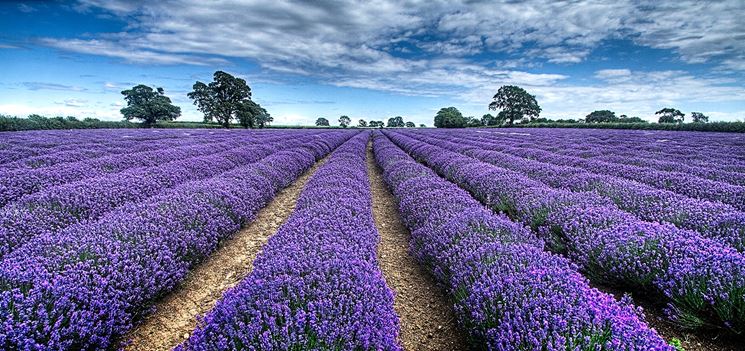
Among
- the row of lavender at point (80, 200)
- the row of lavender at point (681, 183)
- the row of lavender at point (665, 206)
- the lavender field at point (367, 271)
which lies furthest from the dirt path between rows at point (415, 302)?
the row of lavender at point (681, 183)

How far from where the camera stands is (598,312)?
2020 mm

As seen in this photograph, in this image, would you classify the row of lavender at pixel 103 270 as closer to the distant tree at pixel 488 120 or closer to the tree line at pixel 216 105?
the tree line at pixel 216 105

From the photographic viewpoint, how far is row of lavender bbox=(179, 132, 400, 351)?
1.92 meters

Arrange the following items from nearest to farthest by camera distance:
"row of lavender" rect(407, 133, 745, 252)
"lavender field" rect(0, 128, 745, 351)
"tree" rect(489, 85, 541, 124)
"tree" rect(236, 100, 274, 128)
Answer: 1. "lavender field" rect(0, 128, 745, 351)
2. "row of lavender" rect(407, 133, 745, 252)
3. "tree" rect(236, 100, 274, 128)
4. "tree" rect(489, 85, 541, 124)

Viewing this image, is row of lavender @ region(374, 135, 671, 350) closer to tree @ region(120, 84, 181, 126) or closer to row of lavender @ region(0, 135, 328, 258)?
row of lavender @ region(0, 135, 328, 258)

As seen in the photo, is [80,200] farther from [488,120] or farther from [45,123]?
[488,120]

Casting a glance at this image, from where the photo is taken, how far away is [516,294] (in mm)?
2359

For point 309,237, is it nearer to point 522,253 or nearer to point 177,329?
point 177,329

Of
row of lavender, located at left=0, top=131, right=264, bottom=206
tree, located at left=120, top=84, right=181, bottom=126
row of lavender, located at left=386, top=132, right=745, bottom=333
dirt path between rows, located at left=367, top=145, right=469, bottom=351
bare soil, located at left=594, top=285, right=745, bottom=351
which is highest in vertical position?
tree, located at left=120, top=84, right=181, bottom=126

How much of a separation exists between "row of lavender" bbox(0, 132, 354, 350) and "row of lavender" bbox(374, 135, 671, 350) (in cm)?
259

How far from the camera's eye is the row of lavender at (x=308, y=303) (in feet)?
6.31

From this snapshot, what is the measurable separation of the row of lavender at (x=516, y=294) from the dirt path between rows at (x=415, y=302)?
19 centimetres

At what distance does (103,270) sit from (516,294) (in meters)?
3.16

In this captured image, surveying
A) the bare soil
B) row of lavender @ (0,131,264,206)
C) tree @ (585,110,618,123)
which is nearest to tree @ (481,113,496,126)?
tree @ (585,110,618,123)
